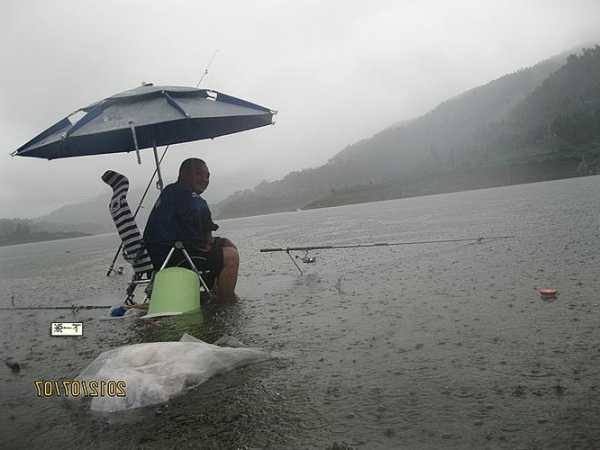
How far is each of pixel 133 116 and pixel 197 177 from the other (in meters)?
1.75

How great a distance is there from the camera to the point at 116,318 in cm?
912

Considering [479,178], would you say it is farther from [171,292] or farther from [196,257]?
[171,292]

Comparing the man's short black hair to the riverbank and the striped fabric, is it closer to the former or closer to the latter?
the striped fabric

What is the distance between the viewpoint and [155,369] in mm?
4426

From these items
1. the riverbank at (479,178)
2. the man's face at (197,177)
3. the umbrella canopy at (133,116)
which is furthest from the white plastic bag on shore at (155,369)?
the riverbank at (479,178)

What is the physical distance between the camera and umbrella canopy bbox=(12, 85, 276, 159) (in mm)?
7445

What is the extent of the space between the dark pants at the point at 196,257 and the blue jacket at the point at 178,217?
7.7 inches

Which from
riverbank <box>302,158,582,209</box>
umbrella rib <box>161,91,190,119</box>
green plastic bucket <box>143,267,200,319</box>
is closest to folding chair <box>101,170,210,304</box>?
green plastic bucket <box>143,267,200,319</box>

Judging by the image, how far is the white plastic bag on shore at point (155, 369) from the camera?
4.16m

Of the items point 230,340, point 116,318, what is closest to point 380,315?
point 230,340

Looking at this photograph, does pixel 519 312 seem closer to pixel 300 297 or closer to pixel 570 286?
pixel 570 286

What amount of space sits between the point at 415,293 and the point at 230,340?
435 cm

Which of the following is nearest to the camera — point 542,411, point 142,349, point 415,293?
point 542,411

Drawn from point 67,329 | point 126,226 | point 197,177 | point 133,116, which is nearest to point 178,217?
point 197,177
